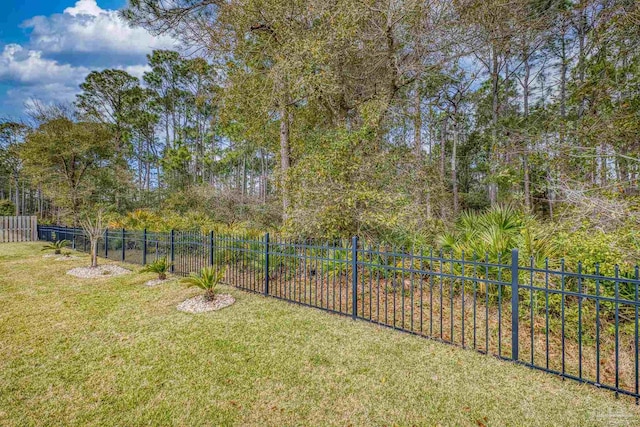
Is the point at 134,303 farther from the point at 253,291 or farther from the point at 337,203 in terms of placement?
the point at 337,203

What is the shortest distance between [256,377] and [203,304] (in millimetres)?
2528

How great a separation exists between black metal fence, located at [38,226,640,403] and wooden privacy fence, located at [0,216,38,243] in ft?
42.0

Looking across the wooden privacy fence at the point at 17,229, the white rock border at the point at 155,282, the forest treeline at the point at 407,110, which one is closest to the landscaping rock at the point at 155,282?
the white rock border at the point at 155,282

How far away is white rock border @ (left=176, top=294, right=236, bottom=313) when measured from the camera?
479cm

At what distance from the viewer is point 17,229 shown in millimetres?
14703

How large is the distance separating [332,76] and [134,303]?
651 centimetres

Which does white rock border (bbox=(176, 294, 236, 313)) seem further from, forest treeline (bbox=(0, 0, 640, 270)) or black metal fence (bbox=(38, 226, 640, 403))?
forest treeline (bbox=(0, 0, 640, 270))

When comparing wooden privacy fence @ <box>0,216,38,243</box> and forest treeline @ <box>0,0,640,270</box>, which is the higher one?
forest treeline @ <box>0,0,640,270</box>

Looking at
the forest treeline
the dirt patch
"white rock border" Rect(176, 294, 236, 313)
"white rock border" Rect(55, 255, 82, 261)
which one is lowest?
"white rock border" Rect(176, 294, 236, 313)

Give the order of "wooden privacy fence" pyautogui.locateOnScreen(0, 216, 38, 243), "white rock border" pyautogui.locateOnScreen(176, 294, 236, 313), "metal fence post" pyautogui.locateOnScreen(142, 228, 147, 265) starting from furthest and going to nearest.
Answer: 1. "wooden privacy fence" pyautogui.locateOnScreen(0, 216, 38, 243)
2. "metal fence post" pyautogui.locateOnScreen(142, 228, 147, 265)
3. "white rock border" pyautogui.locateOnScreen(176, 294, 236, 313)

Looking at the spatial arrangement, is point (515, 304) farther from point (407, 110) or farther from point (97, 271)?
point (97, 271)

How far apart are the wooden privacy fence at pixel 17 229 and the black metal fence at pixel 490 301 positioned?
1279cm

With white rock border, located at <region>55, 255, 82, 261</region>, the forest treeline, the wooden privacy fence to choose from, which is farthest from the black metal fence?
the wooden privacy fence

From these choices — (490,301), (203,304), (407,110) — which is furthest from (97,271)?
(407,110)
